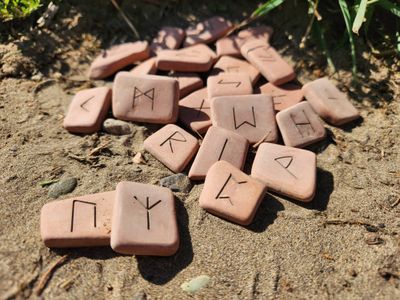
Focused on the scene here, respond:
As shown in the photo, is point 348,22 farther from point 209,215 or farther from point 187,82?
point 209,215

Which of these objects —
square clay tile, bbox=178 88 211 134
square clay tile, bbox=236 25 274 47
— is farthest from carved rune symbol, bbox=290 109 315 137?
square clay tile, bbox=236 25 274 47

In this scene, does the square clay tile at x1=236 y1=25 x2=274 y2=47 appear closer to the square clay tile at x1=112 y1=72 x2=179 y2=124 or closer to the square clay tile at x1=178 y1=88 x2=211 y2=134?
the square clay tile at x1=178 y1=88 x2=211 y2=134

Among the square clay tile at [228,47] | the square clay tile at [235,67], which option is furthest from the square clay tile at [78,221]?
the square clay tile at [228,47]

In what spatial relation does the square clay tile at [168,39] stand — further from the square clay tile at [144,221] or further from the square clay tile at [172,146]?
the square clay tile at [144,221]

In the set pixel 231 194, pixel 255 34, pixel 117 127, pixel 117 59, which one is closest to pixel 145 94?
pixel 117 127

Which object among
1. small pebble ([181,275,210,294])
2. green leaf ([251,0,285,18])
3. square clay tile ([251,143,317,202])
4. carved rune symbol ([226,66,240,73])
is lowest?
small pebble ([181,275,210,294])

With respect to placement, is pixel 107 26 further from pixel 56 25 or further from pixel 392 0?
pixel 392 0
